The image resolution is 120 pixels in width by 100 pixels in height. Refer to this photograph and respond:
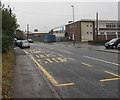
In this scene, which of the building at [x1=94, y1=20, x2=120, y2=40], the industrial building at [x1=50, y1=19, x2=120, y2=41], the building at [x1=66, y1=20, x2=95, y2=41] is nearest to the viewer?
the industrial building at [x1=50, y1=19, x2=120, y2=41]

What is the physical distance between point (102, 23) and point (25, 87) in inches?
2028

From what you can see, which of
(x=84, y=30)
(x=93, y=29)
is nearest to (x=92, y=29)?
(x=93, y=29)

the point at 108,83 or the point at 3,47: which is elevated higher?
the point at 3,47

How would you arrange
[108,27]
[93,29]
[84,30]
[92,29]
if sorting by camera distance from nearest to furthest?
1. [84,30]
2. [93,29]
3. [92,29]
4. [108,27]

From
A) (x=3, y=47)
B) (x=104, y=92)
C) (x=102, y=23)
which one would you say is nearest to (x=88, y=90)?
(x=104, y=92)

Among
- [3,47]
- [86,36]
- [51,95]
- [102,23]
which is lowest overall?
[51,95]

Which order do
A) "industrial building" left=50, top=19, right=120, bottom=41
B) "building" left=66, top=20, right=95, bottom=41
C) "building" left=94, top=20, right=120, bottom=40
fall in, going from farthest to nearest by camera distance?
"building" left=94, top=20, right=120, bottom=40
"building" left=66, top=20, right=95, bottom=41
"industrial building" left=50, top=19, right=120, bottom=41

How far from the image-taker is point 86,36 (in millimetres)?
49719

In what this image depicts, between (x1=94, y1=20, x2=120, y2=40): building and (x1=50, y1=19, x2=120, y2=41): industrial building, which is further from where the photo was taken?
(x1=94, y1=20, x2=120, y2=40): building

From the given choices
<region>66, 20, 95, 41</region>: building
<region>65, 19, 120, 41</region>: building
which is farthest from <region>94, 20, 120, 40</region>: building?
<region>66, 20, 95, 41</region>: building

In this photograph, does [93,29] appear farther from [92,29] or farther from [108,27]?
[108,27]

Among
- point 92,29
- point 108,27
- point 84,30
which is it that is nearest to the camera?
point 84,30

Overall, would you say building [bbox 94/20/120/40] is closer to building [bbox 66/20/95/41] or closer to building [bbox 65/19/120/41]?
building [bbox 65/19/120/41]

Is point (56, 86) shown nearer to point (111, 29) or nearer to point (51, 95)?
point (51, 95)
